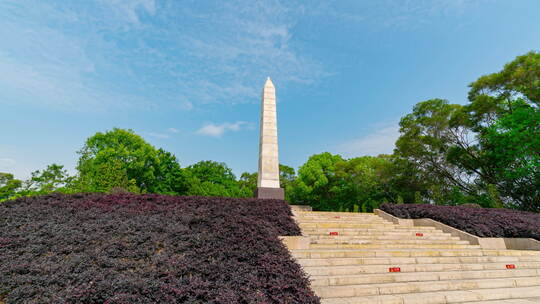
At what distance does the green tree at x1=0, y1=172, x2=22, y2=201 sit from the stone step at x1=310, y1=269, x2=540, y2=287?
29.6 meters

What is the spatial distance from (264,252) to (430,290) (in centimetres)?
320

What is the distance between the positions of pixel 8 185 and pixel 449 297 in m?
32.4

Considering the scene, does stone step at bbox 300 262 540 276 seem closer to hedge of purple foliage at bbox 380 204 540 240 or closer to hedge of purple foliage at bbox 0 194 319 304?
hedge of purple foliage at bbox 0 194 319 304

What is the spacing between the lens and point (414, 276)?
5445 mm

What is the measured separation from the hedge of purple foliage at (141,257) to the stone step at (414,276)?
0.82 meters

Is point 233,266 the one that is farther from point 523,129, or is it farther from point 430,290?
point 523,129

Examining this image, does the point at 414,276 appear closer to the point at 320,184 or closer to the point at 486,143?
the point at 486,143

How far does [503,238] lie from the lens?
8992 mm

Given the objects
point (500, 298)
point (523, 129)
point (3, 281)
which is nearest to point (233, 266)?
point (3, 281)

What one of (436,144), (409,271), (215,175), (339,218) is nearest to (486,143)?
(436,144)

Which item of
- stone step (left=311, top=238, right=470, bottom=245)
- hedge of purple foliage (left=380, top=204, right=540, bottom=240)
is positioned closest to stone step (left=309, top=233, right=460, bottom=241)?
stone step (left=311, top=238, right=470, bottom=245)

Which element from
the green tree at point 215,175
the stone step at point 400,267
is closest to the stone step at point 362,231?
the stone step at point 400,267

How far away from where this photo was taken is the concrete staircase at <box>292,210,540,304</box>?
4.74m

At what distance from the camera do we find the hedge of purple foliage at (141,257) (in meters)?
3.56
